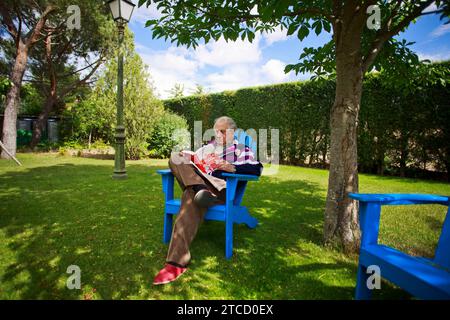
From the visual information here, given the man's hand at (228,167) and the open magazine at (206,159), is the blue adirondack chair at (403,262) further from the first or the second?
the open magazine at (206,159)

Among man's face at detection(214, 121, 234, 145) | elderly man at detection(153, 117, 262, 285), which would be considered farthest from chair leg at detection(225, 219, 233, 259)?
man's face at detection(214, 121, 234, 145)

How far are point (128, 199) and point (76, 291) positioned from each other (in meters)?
2.78

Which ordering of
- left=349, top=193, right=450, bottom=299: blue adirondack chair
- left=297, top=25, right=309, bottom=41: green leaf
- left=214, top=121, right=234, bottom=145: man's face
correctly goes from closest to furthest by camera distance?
1. left=349, top=193, right=450, bottom=299: blue adirondack chair
2. left=297, top=25, right=309, bottom=41: green leaf
3. left=214, top=121, right=234, bottom=145: man's face

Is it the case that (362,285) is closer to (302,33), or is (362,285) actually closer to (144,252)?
(144,252)

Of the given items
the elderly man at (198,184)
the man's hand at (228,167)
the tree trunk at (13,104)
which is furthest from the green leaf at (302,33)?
the tree trunk at (13,104)

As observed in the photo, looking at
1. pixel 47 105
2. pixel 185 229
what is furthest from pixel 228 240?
pixel 47 105

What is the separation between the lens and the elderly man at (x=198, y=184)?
2.35 m

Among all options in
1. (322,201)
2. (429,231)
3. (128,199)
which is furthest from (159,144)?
(429,231)

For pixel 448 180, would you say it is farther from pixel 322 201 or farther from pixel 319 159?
pixel 322 201

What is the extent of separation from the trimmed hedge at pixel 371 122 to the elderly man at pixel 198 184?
2.21m

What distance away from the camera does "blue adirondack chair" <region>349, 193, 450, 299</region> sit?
137 centimetres

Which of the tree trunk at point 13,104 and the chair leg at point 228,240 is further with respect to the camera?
the tree trunk at point 13,104

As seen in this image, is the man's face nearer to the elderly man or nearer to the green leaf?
the elderly man

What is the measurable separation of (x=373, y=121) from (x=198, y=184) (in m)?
7.44
